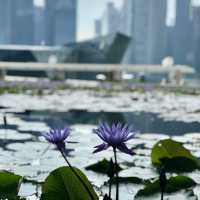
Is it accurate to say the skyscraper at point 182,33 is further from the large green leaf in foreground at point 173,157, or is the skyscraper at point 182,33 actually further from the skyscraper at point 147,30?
the large green leaf in foreground at point 173,157

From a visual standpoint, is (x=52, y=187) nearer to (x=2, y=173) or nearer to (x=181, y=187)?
(x=2, y=173)

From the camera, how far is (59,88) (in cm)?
1345

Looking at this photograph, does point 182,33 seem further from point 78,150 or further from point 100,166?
point 100,166

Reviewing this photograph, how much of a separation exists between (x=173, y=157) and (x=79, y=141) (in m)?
1.54

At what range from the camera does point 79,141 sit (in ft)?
13.7

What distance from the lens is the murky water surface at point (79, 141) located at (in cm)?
283

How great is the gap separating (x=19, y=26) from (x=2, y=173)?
56.1 meters

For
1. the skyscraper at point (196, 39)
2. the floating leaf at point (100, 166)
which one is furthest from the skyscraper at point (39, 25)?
the floating leaf at point (100, 166)

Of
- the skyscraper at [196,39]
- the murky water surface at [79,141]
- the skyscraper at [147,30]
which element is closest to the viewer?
the murky water surface at [79,141]

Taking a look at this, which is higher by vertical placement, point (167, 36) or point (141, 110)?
point (167, 36)

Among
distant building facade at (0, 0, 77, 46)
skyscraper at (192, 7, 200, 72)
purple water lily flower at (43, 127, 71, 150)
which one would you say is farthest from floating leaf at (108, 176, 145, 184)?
skyscraper at (192, 7, 200, 72)

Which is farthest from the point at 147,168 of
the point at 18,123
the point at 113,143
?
the point at 18,123

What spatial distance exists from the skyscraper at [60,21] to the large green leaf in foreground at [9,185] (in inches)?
2013

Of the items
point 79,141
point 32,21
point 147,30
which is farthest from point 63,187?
point 147,30
